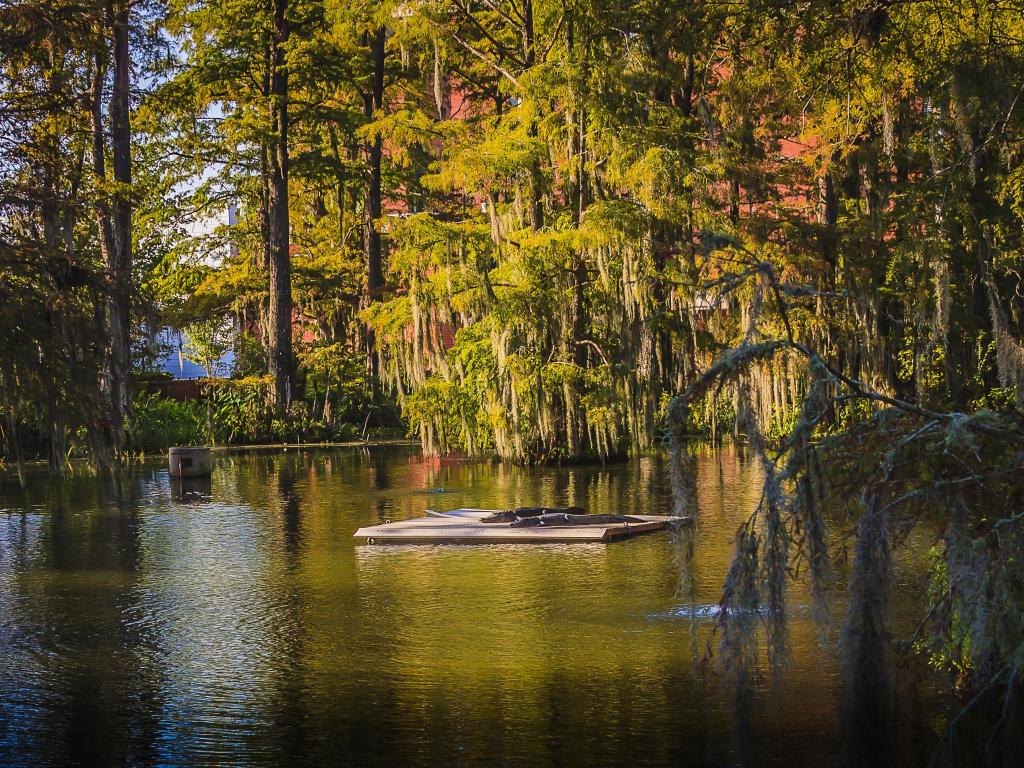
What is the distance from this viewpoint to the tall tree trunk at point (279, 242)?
34.0 meters

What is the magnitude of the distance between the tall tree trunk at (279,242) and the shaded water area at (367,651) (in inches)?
581

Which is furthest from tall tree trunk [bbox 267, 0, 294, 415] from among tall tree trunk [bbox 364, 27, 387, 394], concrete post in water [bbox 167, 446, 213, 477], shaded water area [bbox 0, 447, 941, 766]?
shaded water area [bbox 0, 447, 941, 766]

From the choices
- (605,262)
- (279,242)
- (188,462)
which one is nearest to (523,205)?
(605,262)

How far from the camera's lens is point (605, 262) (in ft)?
81.9

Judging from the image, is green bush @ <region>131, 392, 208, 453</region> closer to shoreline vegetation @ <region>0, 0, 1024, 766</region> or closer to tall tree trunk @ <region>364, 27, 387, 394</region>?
shoreline vegetation @ <region>0, 0, 1024, 766</region>

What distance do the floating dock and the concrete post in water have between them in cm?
860

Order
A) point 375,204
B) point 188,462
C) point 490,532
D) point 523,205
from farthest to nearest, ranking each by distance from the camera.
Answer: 1. point 375,204
2. point 523,205
3. point 188,462
4. point 490,532

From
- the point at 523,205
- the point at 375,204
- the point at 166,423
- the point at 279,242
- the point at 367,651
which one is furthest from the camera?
the point at 375,204

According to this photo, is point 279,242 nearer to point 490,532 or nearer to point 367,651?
point 490,532

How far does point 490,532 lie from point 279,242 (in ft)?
63.0

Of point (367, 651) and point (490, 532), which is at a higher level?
point (490, 532)

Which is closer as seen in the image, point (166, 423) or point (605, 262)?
point (605, 262)

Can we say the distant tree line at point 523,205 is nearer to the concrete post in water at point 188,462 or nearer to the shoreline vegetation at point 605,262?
the shoreline vegetation at point 605,262

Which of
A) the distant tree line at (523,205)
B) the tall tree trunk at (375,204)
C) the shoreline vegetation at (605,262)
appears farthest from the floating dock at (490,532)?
the tall tree trunk at (375,204)
